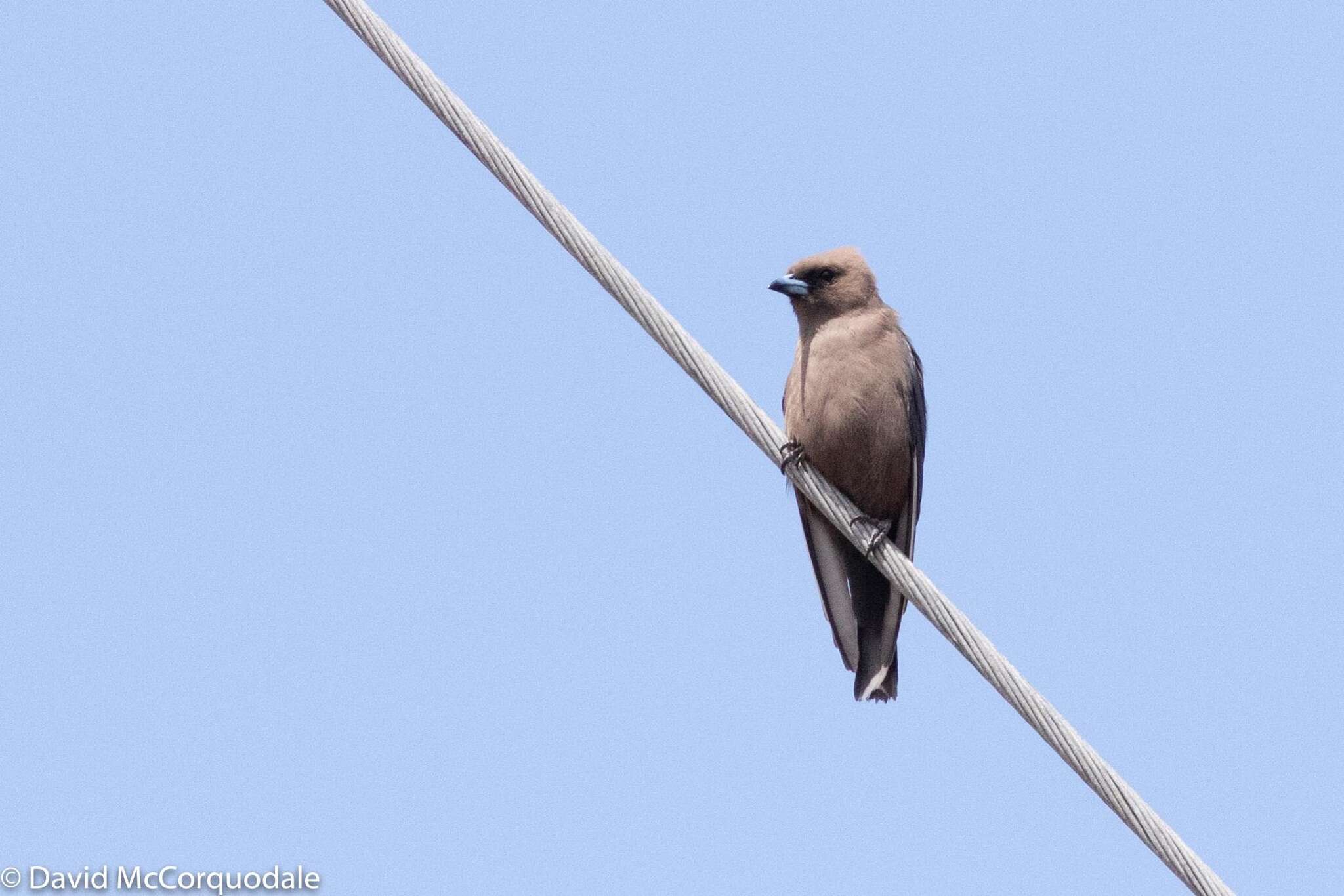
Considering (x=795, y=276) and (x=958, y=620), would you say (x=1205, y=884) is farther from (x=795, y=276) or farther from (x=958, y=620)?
(x=795, y=276)

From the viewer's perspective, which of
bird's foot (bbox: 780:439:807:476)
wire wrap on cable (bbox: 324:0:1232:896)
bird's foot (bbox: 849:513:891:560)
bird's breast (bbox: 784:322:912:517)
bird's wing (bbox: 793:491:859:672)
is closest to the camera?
wire wrap on cable (bbox: 324:0:1232:896)

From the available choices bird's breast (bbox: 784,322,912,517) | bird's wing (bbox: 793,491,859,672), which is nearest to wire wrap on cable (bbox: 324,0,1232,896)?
bird's breast (bbox: 784,322,912,517)

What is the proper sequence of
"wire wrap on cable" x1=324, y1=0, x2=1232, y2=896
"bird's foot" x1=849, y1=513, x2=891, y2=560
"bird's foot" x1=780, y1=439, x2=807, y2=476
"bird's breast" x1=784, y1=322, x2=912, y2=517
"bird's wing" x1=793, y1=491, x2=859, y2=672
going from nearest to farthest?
1. "wire wrap on cable" x1=324, y1=0, x2=1232, y2=896
2. "bird's foot" x1=849, y1=513, x2=891, y2=560
3. "bird's foot" x1=780, y1=439, x2=807, y2=476
4. "bird's breast" x1=784, y1=322, x2=912, y2=517
5. "bird's wing" x1=793, y1=491, x2=859, y2=672

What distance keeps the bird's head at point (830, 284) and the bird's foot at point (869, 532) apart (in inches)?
46.5

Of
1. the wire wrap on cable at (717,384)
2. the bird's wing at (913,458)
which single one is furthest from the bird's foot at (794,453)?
the wire wrap on cable at (717,384)

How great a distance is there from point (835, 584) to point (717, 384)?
2372mm

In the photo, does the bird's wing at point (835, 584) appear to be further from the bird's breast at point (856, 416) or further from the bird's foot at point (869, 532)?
the bird's foot at point (869, 532)

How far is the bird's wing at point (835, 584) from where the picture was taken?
27.8ft

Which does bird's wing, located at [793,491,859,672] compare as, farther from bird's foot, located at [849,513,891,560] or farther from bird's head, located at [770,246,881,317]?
bird's head, located at [770,246,881,317]

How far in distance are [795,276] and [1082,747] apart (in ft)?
11.7

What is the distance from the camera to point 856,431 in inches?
322

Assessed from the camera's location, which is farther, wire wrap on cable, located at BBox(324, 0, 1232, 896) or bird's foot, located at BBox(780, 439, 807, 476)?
bird's foot, located at BBox(780, 439, 807, 476)

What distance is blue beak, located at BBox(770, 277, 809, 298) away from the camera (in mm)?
8484

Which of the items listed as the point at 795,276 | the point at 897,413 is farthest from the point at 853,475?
the point at 795,276
